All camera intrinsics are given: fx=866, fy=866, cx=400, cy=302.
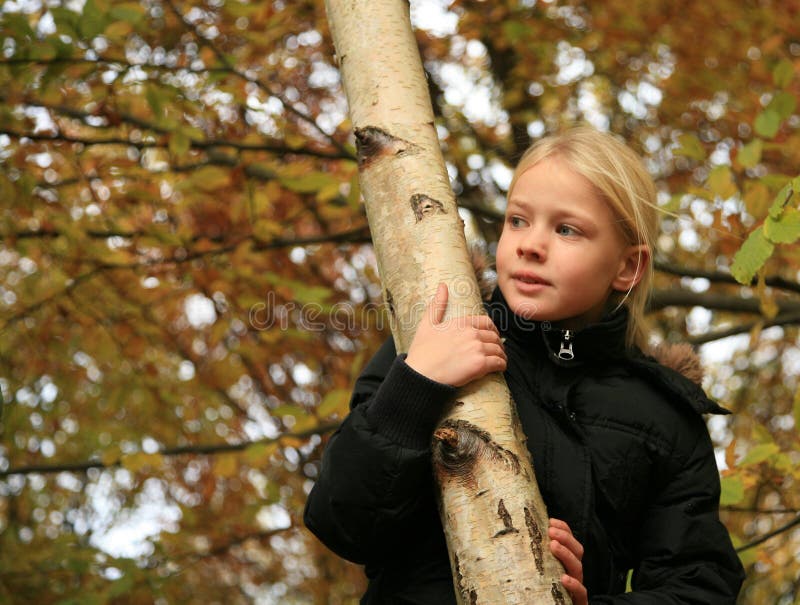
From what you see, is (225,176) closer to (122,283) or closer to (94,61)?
(94,61)

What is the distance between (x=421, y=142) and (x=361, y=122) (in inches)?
5.1

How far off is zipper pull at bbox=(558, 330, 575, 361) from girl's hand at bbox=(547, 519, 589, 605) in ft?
1.93

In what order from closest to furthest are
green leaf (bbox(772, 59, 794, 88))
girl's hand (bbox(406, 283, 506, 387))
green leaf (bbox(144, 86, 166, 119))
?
girl's hand (bbox(406, 283, 506, 387)), green leaf (bbox(772, 59, 794, 88)), green leaf (bbox(144, 86, 166, 119))

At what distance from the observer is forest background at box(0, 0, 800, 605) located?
330 cm

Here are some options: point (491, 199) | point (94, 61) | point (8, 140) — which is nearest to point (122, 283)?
point (8, 140)

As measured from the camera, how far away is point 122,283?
4199 millimetres

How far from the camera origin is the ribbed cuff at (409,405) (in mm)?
1499

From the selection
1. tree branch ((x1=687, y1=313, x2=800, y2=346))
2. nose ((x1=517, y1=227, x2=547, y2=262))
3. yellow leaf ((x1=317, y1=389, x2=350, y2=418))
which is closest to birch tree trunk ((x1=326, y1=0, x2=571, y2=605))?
nose ((x1=517, y1=227, x2=547, y2=262))

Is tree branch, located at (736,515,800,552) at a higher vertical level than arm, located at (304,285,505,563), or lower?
lower

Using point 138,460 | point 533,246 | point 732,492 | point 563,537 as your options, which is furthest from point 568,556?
point 138,460

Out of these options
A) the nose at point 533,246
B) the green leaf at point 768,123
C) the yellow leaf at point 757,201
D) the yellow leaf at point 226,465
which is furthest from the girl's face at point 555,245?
the yellow leaf at point 226,465

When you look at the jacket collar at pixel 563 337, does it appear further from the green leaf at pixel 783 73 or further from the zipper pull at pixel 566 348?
the green leaf at pixel 783 73

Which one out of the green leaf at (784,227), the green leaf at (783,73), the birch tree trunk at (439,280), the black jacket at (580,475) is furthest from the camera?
the green leaf at (783,73)

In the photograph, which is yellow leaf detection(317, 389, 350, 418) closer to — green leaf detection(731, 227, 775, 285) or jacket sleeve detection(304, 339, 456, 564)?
jacket sleeve detection(304, 339, 456, 564)
